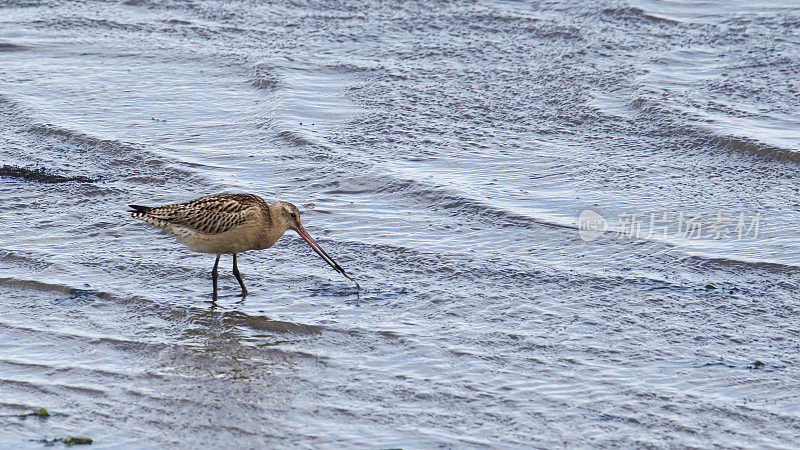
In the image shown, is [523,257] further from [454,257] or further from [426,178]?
[426,178]

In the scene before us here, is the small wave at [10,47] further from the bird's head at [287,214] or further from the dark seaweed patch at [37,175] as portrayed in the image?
the bird's head at [287,214]

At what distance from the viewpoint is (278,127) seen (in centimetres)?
1051

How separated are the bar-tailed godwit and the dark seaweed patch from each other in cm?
219

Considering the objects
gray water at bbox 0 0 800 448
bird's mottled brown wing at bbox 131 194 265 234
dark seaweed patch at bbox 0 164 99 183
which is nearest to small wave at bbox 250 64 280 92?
gray water at bbox 0 0 800 448

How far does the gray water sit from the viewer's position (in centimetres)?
554

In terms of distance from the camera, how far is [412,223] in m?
8.39

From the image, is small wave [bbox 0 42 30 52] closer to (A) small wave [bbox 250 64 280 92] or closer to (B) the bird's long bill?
(A) small wave [bbox 250 64 280 92]

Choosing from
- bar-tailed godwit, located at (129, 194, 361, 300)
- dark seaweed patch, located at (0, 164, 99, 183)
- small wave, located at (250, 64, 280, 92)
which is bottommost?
dark seaweed patch, located at (0, 164, 99, 183)

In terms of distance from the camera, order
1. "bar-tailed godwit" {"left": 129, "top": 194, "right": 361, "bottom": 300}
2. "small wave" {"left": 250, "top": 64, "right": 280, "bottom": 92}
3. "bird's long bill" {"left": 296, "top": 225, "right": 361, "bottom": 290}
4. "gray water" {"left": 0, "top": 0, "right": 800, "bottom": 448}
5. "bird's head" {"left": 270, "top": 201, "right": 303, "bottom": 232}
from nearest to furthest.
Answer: "gray water" {"left": 0, "top": 0, "right": 800, "bottom": 448} < "bar-tailed godwit" {"left": 129, "top": 194, "right": 361, "bottom": 300} < "bird's head" {"left": 270, "top": 201, "right": 303, "bottom": 232} < "bird's long bill" {"left": 296, "top": 225, "right": 361, "bottom": 290} < "small wave" {"left": 250, "top": 64, "right": 280, "bottom": 92}

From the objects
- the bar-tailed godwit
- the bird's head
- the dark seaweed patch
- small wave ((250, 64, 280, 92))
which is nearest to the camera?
the bar-tailed godwit

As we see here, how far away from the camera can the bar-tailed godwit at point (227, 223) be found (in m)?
6.96

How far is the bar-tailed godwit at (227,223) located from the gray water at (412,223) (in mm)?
329

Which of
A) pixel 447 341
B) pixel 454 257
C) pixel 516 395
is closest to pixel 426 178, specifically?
pixel 454 257

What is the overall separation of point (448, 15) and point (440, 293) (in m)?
7.97
